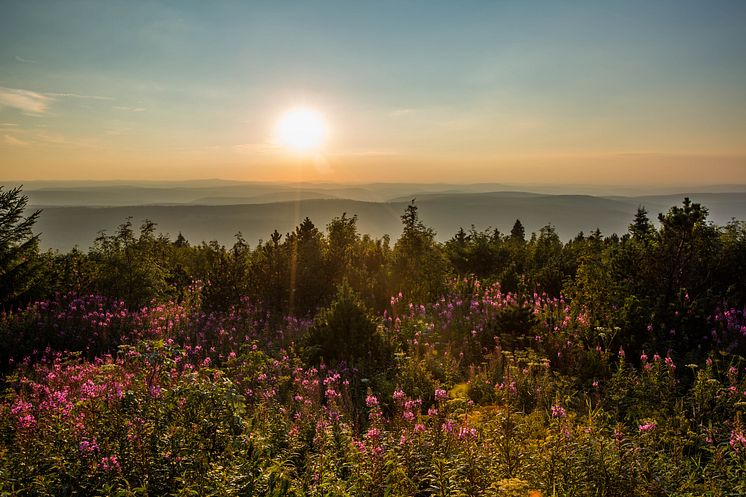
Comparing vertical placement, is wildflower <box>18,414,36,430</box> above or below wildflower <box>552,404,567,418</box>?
below

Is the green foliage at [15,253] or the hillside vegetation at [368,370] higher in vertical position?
the green foliage at [15,253]

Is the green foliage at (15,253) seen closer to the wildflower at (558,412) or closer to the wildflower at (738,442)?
the wildflower at (558,412)

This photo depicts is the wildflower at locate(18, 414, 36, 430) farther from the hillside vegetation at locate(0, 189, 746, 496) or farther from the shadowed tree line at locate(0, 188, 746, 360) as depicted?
the shadowed tree line at locate(0, 188, 746, 360)

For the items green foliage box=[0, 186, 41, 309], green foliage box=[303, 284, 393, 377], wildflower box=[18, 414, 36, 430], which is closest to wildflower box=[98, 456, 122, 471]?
wildflower box=[18, 414, 36, 430]

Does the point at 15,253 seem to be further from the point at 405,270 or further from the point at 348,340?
the point at 405,270

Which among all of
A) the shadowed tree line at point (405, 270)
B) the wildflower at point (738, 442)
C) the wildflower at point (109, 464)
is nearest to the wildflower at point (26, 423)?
the wildflower at point (109, 464)

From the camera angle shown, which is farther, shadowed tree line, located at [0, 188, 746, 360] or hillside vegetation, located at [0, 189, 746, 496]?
shadowed tree line, located at [0, 188, 746, 360]

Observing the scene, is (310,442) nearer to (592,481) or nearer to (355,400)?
(355,400)

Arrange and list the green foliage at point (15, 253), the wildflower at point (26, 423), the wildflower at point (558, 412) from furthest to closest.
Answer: the green foliage at point (15, 253)
the wildflower at point (558, 412)
the wildflower at point (26, 423)

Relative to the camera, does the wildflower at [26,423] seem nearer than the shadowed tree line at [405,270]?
Yes

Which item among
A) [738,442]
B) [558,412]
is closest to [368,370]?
[558,412]

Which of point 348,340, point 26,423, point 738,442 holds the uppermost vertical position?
point 738,442

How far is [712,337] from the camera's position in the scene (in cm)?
771

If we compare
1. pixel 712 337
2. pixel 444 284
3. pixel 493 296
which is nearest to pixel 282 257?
pixel 444 284
